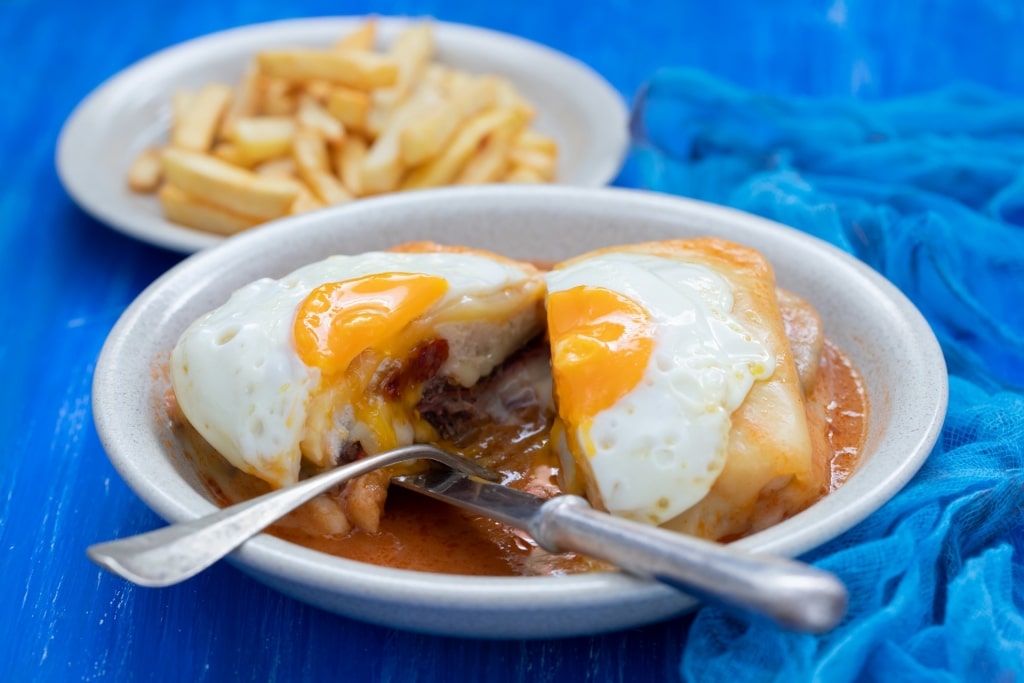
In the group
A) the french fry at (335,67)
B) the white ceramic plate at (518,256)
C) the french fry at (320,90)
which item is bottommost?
the french fry at (320,90)

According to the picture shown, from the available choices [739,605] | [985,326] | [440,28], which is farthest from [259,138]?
[739,605]

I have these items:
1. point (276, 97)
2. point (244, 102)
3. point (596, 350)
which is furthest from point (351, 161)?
point (596, 350)

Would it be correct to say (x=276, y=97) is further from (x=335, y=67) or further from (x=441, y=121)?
(x=441, y=121)

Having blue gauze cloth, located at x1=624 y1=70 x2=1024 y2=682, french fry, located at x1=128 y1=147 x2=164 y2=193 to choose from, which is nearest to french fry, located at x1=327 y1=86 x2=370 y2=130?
french fry, located at x1=128 y1=147 x2=164 y2=193

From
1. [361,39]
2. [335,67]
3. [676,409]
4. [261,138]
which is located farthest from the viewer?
[361,39]

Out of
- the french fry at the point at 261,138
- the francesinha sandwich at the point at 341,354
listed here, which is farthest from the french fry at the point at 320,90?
the francesinha sandwich at the point at 341,354

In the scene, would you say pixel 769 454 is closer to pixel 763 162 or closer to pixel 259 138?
pixel 763 162

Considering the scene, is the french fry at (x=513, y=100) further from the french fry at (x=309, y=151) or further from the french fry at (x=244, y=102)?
the french fry at (x=244, y=102)
